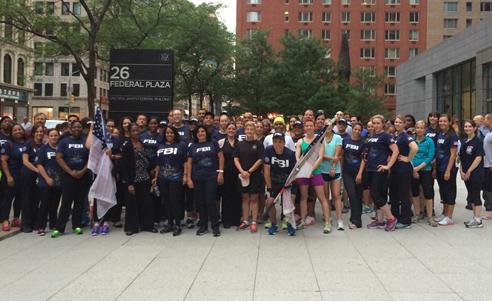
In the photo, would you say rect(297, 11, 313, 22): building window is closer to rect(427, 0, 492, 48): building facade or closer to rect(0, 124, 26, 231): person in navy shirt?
rect(427, 0, 492, 48): building facade

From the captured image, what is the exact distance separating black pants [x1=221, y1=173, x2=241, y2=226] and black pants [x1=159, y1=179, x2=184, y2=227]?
2.83 ft

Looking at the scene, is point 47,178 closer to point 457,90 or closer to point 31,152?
point 31,152

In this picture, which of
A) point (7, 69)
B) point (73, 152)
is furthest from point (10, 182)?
point (7, 69)

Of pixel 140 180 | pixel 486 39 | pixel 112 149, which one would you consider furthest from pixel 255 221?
pixel 486 39

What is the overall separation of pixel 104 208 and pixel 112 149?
1056mm

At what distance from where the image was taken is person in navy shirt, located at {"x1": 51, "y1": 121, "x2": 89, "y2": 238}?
8.66 meters

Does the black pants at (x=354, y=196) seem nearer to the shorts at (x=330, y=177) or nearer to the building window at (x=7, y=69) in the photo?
the shorts at (x=330, y=177)

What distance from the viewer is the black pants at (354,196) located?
916 cm

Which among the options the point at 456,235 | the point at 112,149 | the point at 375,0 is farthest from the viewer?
the point at 375,0

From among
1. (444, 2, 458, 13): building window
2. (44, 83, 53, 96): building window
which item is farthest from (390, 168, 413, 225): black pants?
(444, 2, 458, 13): building window

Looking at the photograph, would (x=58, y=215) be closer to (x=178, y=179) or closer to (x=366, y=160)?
(x=178, y=179)

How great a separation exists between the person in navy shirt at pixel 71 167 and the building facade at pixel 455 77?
83.9ft

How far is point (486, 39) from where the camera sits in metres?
29.4

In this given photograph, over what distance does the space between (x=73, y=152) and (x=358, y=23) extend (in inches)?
3032
